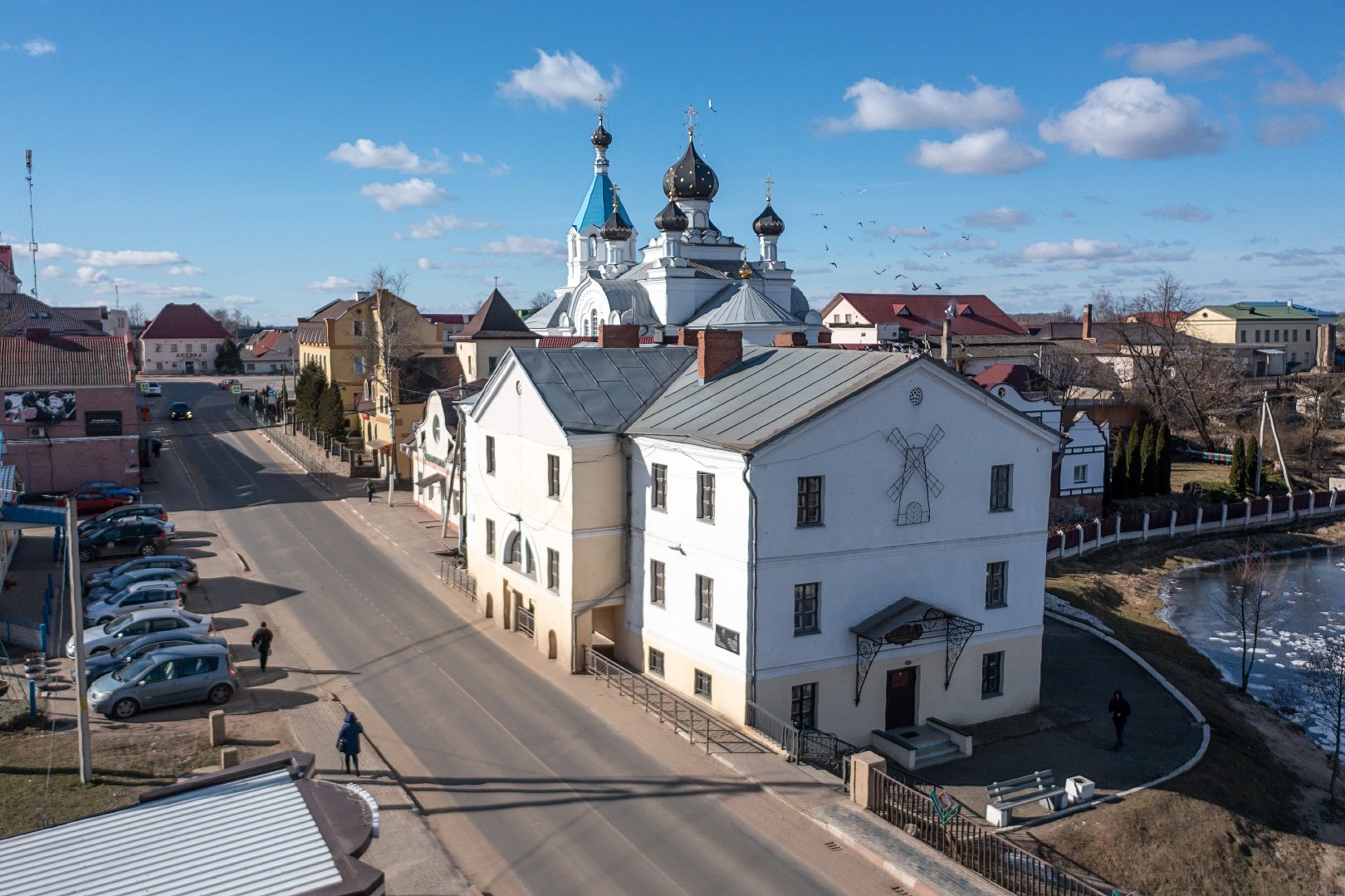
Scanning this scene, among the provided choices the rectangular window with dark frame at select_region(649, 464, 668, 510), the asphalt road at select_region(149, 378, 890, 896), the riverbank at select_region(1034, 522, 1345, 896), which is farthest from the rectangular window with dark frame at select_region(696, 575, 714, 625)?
the riverbank at select_region(1034, 522, 1345, 896)

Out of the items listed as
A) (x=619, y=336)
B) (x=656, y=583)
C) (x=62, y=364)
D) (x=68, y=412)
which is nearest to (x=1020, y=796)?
(x=656, y=583)

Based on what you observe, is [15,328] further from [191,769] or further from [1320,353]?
[1320,353]

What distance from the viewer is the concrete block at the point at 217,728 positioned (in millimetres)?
19047

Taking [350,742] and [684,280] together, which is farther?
[684,280]

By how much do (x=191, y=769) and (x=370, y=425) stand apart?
35574 mm

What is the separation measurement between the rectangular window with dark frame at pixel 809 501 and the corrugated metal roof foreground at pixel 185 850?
1154cm

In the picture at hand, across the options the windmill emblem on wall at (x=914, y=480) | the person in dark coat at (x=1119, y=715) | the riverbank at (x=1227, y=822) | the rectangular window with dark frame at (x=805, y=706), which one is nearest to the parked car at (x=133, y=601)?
the rectangular window with dark frame at (x=805, y=706)

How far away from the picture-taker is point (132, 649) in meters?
22.2

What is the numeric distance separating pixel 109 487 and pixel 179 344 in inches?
3019

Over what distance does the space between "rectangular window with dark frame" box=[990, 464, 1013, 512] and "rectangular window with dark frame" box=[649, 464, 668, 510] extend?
24.5 feet

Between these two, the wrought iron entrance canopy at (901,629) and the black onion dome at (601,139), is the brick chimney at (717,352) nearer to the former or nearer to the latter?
the wrought iron entrance canopy at (901,629)

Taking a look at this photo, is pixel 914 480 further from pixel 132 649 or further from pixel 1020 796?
pixel 132 649

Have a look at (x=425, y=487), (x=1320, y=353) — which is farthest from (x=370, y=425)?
(x=1320, y=353)

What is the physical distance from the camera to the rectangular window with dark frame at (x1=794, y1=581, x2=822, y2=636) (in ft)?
69.5
